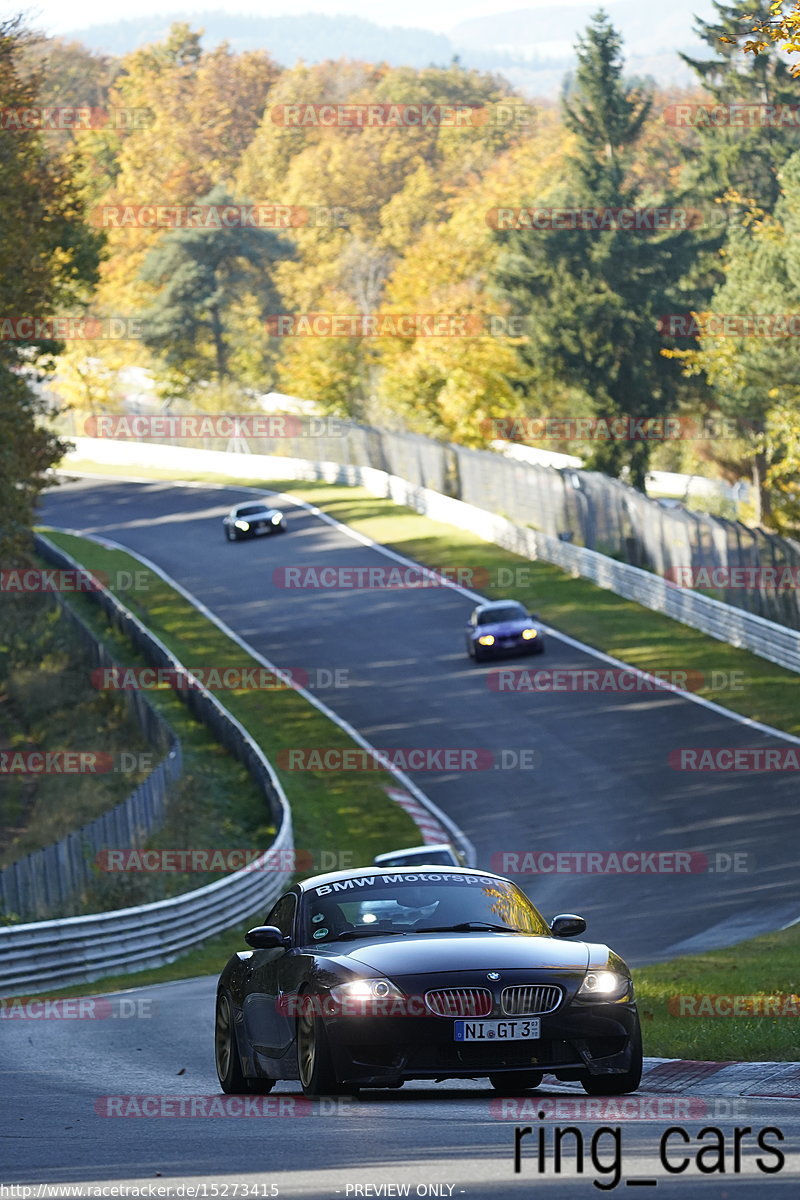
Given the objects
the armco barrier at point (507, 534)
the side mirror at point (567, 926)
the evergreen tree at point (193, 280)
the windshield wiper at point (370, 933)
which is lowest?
the armco barrier at point (507, 534)

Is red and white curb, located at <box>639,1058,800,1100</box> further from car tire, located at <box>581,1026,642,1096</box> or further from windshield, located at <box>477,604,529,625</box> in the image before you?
windshield, located at <box>477,604,529,625</box>

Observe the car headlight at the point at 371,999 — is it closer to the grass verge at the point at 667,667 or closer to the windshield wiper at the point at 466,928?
the windshield wiper at the point at 466,928

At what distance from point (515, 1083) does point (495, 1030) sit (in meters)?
1.02

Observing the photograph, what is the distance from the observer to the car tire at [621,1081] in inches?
358

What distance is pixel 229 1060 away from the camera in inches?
408

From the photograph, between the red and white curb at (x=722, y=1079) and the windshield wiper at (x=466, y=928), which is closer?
the windshield wiper at (x=466, y=928)

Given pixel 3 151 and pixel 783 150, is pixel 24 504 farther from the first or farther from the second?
pixel 783 150

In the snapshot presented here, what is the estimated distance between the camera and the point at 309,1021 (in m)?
8.99

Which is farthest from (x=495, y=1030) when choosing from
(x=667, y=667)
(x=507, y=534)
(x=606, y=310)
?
(x=606, y=310)

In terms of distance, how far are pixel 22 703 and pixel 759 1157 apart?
124 feet

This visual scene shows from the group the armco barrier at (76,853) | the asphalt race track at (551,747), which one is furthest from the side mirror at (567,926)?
the armco barrier at (76,853)

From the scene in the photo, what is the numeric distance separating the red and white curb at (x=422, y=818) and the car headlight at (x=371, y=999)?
20.6m

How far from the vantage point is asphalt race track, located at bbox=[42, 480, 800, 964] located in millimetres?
23938

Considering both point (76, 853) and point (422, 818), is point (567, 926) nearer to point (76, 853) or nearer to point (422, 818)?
point (76, 853)
